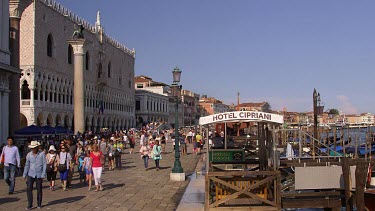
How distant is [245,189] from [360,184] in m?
2.76

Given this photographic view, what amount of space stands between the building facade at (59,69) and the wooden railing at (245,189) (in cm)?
2752

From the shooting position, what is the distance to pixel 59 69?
1780 inches

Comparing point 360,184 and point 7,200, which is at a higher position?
point 360,184

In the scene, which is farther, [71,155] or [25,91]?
[25,91]

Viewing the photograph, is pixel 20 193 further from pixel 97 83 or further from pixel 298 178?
pixel 97 83

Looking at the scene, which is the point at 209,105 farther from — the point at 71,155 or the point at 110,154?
the point at 71,155

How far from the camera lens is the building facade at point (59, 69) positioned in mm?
39500

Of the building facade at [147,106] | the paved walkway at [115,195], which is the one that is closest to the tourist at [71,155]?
the paved walkway at [115,195]

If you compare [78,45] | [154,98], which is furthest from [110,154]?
[154,98]

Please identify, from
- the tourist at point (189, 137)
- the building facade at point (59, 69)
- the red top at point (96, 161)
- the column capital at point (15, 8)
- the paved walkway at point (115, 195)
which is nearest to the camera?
the paved walkway at point (115, 195)

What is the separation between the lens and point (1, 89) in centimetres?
2158

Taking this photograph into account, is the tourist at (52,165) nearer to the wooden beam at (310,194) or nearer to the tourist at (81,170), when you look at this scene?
the tourist at (81,170)

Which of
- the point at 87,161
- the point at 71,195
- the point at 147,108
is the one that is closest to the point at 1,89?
the point at 87,161

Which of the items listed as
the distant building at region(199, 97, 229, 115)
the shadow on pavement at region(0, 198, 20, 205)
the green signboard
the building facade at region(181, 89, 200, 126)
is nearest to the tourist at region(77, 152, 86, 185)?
the shadow on pavement at region(0, 198, 20, 205)
